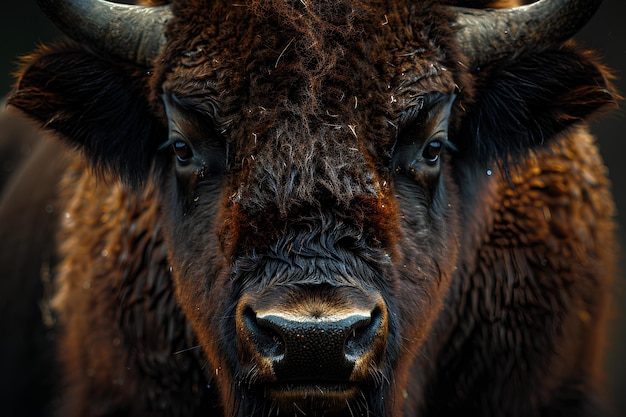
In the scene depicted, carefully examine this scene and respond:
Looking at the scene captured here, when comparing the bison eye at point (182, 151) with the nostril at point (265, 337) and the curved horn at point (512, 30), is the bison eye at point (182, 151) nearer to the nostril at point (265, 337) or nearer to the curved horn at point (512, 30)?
the nostril at point (265, 337)

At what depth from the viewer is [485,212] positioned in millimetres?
3795

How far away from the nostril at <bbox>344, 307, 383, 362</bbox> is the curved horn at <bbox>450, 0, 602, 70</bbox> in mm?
1286

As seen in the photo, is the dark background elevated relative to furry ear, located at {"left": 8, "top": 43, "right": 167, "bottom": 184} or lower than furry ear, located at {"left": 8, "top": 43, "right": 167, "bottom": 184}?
lower

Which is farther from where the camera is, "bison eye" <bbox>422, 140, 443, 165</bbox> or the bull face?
"bison eye" <bbox>422, 140, 443, 165</bbox>

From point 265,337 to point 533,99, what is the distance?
1.67 meters

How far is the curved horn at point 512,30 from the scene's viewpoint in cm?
325

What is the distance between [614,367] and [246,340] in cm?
830

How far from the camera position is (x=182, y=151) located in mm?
3191

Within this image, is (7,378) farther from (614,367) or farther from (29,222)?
(614,367)

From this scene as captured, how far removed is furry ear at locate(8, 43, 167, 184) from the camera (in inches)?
131

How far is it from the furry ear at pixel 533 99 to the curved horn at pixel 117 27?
1.35 m

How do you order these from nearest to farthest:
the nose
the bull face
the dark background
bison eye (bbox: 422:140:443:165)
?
the nose, the bull face, bison eye (bbox: 422:140:443:165), the dark background

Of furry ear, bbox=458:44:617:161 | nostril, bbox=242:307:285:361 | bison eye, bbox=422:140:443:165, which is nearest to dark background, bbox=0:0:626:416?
furry ear, bbox=458:44:617:161

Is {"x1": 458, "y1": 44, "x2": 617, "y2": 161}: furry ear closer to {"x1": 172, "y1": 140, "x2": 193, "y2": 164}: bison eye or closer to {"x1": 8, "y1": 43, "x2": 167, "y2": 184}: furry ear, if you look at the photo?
{"x1": 172, "y1": 140, "x2": 193, "y2": 164}: bison eye
